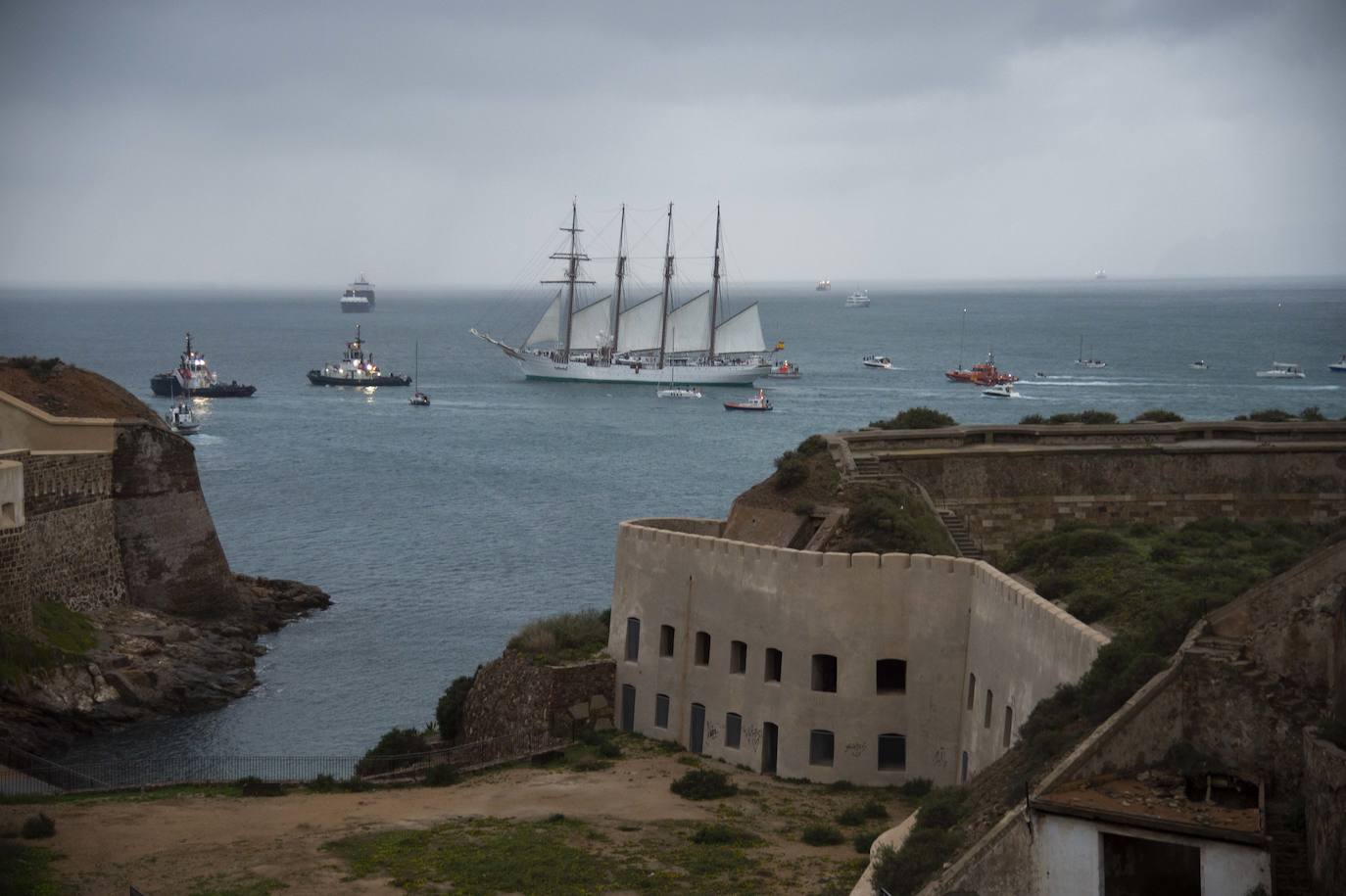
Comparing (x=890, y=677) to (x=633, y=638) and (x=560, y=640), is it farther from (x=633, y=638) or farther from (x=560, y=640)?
(x=560, y=640)

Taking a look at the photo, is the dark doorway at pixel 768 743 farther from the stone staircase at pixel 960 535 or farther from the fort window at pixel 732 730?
the stone staircase at pixel 960 535

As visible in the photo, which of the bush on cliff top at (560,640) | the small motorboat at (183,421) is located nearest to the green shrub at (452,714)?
the bush on cliff top at (560,640)

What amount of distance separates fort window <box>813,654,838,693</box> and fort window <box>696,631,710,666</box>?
2.69 metres

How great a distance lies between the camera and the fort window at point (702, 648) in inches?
1214

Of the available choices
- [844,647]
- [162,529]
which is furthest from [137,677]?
[844,647]

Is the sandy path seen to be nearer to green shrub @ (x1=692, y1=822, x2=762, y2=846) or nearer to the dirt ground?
the dirt ground

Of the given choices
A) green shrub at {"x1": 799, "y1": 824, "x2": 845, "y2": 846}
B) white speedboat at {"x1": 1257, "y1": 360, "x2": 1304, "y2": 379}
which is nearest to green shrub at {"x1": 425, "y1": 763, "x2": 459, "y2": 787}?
green shrub at {"x1": 799, "y1": 824, "x2": 845, "y2": 846}

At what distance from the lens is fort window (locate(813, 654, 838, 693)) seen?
28.8 meters

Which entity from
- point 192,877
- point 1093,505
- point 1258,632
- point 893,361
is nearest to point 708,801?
point 192,877

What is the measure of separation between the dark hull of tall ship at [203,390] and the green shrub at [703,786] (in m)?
105

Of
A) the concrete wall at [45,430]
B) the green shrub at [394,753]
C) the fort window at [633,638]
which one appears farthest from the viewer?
the concrete wall at [45,430]

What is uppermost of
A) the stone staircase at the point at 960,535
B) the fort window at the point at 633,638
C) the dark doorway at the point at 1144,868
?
the stone staircase at the point at 960,535

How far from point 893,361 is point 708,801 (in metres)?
151

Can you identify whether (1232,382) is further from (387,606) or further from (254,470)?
(387,606)
